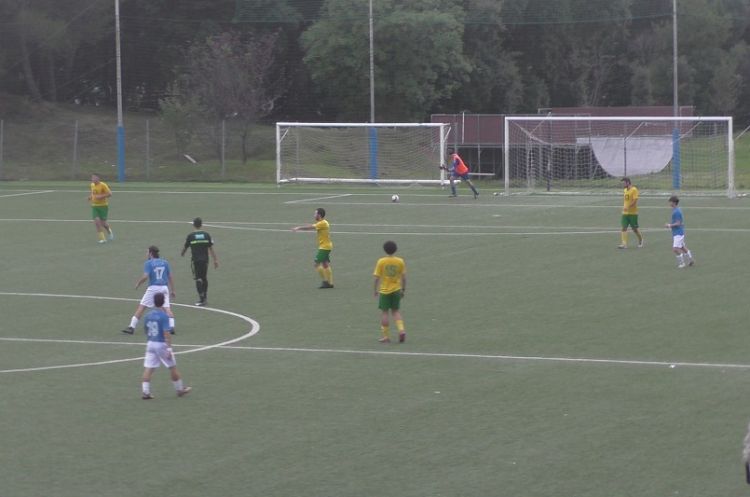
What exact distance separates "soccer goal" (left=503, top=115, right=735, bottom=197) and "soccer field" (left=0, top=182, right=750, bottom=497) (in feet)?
55.9

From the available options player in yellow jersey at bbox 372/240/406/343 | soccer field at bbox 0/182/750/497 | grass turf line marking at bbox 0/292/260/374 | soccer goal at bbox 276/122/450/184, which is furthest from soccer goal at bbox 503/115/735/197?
player in yellow jersey at bbox 372/240/406/343

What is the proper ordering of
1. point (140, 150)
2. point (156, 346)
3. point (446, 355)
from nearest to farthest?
point (156, 346), point (446, 355), point (140, 150)

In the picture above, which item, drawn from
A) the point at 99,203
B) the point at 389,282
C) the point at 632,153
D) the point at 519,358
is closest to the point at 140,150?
the point at 632,153

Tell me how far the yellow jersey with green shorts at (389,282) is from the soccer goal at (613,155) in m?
31.2

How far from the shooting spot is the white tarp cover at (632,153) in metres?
53.0

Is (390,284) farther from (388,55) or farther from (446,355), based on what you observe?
(388,55)

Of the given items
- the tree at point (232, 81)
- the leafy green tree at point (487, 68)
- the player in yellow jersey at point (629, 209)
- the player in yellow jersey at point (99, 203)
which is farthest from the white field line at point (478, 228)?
the leafy green tree at point (487, 68)

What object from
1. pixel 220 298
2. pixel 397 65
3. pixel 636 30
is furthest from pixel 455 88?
pixel 220 298

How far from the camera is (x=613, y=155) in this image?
55969 millimetres

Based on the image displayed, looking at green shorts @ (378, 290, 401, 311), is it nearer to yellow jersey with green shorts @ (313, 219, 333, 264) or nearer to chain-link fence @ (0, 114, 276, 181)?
yellow jersey with green shorts @ (313, 219, 333, 264)

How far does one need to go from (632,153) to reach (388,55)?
22633mm

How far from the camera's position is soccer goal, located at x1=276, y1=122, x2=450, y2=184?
191ft

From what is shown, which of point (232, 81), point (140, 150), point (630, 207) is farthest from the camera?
point (140, 150)

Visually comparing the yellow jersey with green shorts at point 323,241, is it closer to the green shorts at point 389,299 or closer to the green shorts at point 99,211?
the green shorts at point 389,299
